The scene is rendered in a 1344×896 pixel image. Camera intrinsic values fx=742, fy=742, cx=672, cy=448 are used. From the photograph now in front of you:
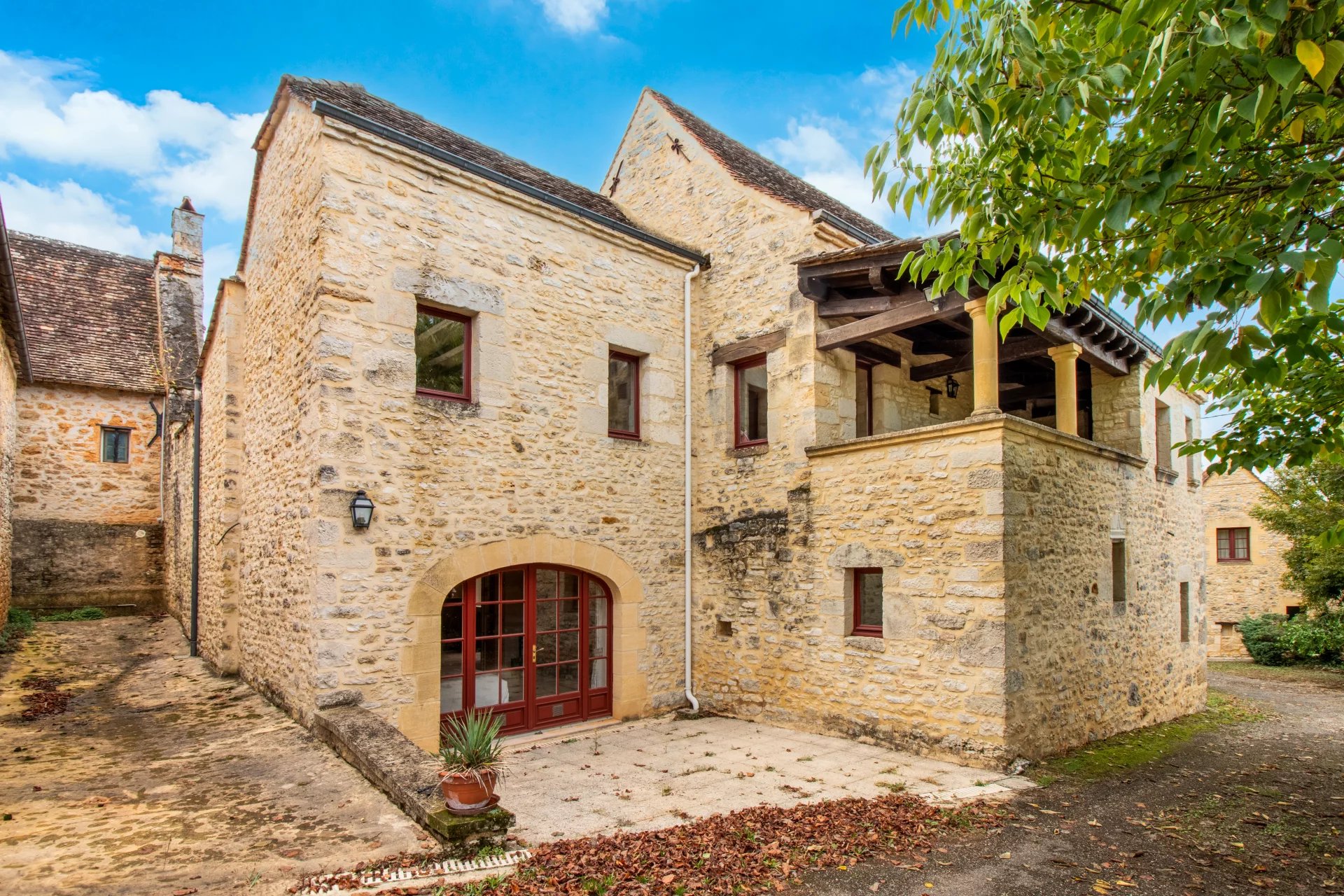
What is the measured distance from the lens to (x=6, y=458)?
11.2 metres

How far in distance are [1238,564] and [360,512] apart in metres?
21.2

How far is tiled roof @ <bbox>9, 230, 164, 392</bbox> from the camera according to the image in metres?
14.6

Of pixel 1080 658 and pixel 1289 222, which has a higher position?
pixel 1289 222

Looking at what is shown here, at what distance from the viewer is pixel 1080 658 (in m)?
7.48

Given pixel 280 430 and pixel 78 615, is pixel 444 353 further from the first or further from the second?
pixel 78 615

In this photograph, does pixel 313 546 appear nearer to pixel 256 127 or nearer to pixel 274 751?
pixel 274 751

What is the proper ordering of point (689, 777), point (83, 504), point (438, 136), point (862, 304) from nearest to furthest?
point (689, 777), point (862, 304), point (438, 136), point (83, 504)

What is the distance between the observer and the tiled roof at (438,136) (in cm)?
706

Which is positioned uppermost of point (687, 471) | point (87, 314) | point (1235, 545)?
point (87, 314)

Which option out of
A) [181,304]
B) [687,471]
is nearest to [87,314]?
[181,304]

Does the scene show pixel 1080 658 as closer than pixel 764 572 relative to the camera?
Yes

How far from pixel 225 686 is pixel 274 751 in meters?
2.89

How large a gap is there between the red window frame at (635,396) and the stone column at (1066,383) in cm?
451

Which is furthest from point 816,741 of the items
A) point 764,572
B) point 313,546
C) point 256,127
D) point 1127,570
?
point 256,127
